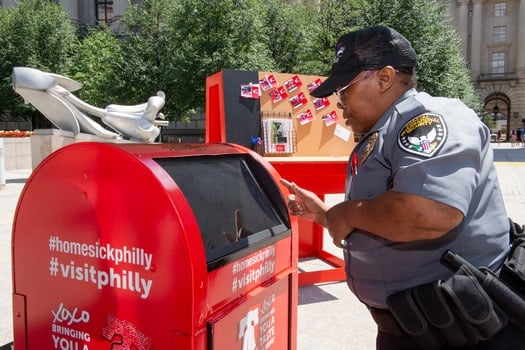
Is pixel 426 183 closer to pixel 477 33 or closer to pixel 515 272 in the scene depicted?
pixel 515 272

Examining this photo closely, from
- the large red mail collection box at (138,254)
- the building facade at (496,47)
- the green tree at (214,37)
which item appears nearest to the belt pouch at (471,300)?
the large red mail collection box at (138,254)

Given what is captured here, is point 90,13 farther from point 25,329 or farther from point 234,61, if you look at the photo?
point 25,329

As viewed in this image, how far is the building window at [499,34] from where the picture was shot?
46159mm

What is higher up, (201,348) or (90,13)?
(90,13)

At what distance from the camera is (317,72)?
1897 cm

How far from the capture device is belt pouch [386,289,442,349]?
1.25m

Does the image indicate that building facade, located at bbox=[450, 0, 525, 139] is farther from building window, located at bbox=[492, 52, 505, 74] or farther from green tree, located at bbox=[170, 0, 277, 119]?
green tree, located at bbox=[170, 0, 277, 119]

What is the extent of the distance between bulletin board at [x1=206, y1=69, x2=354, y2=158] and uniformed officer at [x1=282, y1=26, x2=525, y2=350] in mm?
2410

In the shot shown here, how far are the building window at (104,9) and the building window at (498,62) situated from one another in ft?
123

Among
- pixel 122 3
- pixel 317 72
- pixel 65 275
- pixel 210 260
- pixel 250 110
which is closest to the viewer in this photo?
pixel 210 260

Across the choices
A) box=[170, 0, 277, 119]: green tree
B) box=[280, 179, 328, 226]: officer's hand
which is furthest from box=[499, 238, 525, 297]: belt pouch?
box=[170, 0, 277, 119]: green tree

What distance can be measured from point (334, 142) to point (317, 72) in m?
15.2

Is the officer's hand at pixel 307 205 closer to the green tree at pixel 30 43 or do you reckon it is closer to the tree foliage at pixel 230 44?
the tree foliage at pixel 230 44

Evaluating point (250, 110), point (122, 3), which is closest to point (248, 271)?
point (250, 110)
